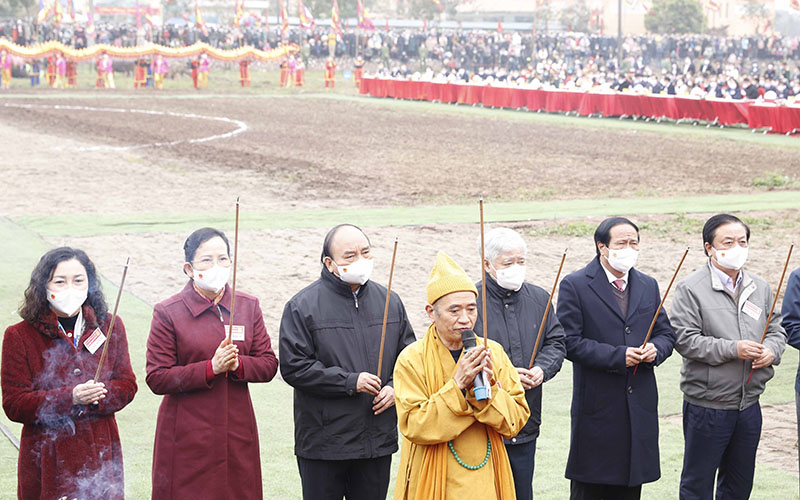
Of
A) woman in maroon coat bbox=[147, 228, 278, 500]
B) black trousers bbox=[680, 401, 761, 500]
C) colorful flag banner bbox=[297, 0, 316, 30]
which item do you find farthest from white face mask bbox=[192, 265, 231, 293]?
colorful flag banner bbox=[297, 0, 316, 30]

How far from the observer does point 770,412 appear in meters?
8.12

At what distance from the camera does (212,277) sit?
515 cm

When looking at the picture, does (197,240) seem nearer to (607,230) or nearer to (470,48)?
(607,230)

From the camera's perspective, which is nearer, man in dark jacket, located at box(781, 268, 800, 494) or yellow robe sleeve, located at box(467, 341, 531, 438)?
yellow robe sleeve, located at box(467, 341, 531, 438)

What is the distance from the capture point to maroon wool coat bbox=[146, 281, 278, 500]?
198 inches

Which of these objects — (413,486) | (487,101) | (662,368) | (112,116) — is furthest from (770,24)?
(413,486)

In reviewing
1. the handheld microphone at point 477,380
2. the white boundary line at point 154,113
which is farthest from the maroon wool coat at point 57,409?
the white boundary line at point 154,113

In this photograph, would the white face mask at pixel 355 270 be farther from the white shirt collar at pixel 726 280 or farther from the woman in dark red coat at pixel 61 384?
the white shirt collar at pixel 726 280

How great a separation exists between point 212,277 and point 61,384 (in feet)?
2.75

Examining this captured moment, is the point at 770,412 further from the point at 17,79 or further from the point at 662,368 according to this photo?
the point at 17,79

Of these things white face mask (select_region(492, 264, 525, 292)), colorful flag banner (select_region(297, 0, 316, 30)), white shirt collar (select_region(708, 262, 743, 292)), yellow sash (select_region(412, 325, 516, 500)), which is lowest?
yellow sash (select_region(412, 325, 516, 500))

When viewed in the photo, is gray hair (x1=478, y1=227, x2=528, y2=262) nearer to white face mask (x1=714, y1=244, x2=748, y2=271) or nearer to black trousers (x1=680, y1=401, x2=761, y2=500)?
white face mask (x1=714, y1=244, x2=748, y2=271)

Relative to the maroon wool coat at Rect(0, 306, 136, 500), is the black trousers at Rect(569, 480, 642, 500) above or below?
below

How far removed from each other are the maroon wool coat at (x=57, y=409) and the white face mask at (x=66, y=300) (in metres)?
0.06
